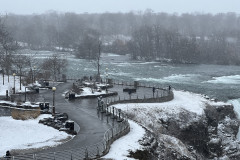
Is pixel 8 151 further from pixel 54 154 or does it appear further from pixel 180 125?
pixel 180 125

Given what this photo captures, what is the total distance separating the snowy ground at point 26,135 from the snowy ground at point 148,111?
173 inches

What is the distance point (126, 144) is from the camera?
2934 cm

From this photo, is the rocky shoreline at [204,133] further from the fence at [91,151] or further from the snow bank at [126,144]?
the fence at [91,151]

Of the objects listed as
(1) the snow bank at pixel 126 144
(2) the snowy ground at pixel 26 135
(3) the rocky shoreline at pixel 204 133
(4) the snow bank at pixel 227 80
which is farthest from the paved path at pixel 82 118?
(4) the snow bank at pixel 227 80

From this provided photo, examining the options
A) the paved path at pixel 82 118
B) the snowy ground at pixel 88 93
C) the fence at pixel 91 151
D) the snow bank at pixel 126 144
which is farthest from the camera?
the snowy ground at pixel 88 93

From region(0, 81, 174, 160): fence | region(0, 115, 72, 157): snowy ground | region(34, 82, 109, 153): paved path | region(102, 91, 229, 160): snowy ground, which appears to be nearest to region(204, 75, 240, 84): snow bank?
region(102, 91, 229, 160): snowy ground

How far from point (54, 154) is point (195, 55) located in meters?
102

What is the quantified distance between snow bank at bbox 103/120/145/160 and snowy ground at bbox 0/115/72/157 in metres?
3.94

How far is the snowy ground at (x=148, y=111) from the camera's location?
28562mm

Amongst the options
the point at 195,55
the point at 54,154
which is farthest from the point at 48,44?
the point at 54,154

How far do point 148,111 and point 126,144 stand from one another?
43.5 feet

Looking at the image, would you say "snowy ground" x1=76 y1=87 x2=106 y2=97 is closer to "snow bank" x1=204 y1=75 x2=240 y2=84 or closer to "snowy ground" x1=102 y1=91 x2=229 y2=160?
"snowy ground" x1=102 y1=91 x2=229 y2=160

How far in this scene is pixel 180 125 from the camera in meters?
41.8

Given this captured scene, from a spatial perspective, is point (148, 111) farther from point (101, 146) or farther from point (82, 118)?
point (101, 146)
